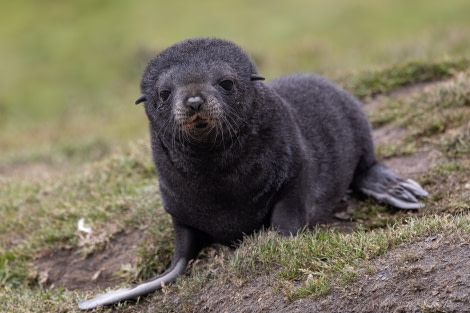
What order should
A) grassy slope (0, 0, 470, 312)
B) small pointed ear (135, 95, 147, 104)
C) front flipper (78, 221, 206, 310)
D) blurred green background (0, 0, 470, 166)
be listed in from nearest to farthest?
1. front flipper (78, 221, 206, 310)
2. small pointed ear (135, 95, 147, 104)
3. grassy slope (0, 0, 470, 312)
4. blurred green background (0, 0, 470, 166)

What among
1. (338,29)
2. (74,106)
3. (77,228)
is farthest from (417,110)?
(74,106)

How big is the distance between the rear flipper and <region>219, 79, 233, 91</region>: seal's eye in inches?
68.9

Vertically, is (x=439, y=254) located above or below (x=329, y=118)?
below

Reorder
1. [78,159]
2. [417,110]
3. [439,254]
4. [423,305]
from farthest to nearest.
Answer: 1. [78,159]
2. [417,110]
3. [439,254]
4. [423,305]

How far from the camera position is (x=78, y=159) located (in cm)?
1008

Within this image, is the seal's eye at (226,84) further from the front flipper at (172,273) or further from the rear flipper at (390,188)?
the rear flipper at (390,188)

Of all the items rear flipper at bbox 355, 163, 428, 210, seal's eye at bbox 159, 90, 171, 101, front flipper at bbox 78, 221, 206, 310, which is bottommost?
front flipper at bbox 78, 221, 206, 310

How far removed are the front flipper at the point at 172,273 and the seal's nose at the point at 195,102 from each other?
113 centimetres

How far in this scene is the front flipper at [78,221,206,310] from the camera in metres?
4.98

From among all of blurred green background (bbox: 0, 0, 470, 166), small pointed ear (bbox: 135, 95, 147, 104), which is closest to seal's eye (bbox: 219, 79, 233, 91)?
small pointed ear (bbox: 135, 95, 147, 104)

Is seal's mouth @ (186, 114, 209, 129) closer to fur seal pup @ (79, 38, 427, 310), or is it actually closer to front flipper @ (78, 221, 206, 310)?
fur seal pup @ (79, 38, 427, 310)

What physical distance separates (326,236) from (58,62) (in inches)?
434

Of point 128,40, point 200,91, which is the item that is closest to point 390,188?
point 200,91

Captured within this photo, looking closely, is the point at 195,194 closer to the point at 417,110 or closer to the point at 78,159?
the point at 417,110
